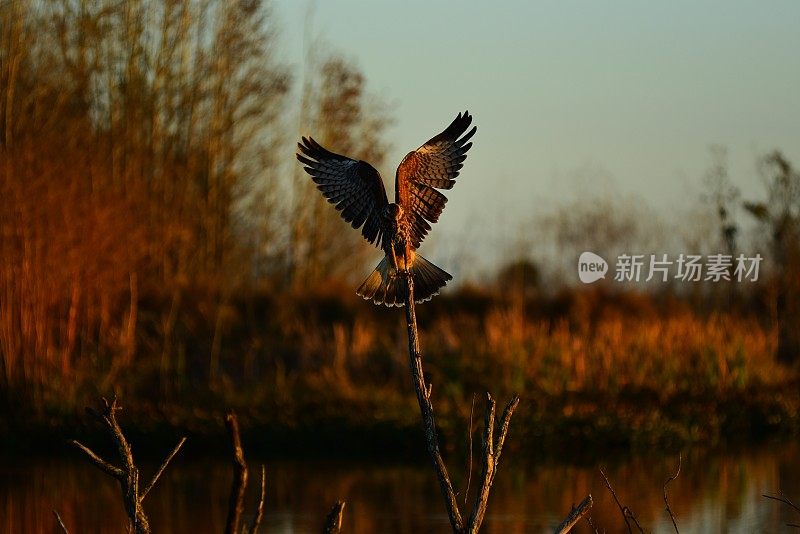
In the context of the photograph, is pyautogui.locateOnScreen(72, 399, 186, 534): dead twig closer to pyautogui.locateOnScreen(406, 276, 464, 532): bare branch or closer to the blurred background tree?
pyautogui.locateOnScreen(406, 276, 464, 532): bare branch

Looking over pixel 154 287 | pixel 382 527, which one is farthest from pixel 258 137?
pixel 382 527

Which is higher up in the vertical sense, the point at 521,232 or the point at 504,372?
the point at 521,232

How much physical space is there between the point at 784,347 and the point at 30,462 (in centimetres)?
972

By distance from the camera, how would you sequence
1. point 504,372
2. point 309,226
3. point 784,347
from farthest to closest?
point 309,226, point 784,347, point 504,372

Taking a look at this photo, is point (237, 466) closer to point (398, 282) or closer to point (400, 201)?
point (398, 282)

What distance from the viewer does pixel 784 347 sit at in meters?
18.0

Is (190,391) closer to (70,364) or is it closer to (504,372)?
(70,364)

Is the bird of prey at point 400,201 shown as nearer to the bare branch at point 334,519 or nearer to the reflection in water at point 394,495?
the bare branch at point 334,519

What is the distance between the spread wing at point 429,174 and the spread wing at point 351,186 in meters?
0.09
